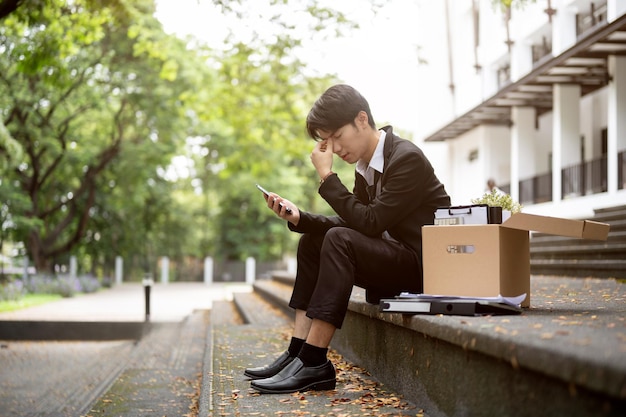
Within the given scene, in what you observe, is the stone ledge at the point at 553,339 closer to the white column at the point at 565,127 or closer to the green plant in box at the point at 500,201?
the green plant in box at the point at 500,201

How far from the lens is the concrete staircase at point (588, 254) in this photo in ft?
30.1

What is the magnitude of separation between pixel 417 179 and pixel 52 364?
7525 millimetres

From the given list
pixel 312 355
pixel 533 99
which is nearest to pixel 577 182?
pixel 533 99

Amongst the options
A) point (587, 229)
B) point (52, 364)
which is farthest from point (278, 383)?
point (52, 364)

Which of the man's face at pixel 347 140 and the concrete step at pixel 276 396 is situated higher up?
the man's face at pixel 347 140

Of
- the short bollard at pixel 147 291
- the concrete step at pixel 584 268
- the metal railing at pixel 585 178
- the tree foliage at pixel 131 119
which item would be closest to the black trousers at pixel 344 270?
the concrete step at pixel 584 268

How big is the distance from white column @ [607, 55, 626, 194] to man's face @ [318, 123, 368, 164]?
12981 mm

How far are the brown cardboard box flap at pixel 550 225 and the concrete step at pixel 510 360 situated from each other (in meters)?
0.37

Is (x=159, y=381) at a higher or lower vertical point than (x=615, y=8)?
lower

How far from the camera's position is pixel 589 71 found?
17500 mm

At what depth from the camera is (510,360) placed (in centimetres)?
239

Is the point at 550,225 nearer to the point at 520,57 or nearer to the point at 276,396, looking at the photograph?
the point at 276,396

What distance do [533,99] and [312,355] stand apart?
18.6 m

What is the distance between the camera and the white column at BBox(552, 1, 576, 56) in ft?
60.4
